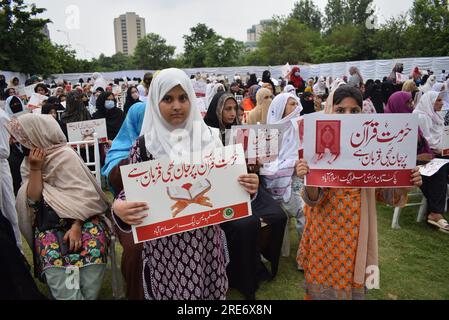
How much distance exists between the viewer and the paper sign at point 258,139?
2242mm

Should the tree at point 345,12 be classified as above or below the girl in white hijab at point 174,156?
above

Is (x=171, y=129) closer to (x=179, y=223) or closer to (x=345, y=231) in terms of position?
(x=179, y=223)

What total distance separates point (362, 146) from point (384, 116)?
0.63 feet

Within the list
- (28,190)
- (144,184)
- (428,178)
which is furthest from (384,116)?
(428,178)

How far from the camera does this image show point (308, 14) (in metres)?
63.7

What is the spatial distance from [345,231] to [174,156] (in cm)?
107

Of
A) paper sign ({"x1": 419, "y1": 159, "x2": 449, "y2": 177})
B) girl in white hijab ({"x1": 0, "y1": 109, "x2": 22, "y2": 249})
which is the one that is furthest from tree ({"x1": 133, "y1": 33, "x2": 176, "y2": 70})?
girl in white hijab ({"x1": 0, "y1": 109, "x2": 22, "y2": 249})

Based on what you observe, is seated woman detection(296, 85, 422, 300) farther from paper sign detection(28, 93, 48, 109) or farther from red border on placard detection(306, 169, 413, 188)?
paper sign detection(28, 93, 48, 109)

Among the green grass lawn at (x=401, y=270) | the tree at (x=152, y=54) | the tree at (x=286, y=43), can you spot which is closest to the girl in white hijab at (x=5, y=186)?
the green grass lawn at (x=401, y=270)

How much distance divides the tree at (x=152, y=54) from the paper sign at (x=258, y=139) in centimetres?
5347

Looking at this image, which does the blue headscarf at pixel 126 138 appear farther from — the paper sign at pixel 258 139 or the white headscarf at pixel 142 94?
the white headscarf at pixel 142 94

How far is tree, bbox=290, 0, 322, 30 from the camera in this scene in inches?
2496

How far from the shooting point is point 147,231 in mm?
1626

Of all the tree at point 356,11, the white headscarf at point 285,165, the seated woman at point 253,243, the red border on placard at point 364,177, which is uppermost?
the tree at point 356,11
